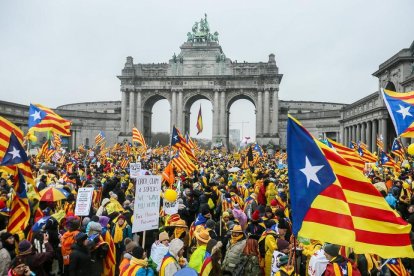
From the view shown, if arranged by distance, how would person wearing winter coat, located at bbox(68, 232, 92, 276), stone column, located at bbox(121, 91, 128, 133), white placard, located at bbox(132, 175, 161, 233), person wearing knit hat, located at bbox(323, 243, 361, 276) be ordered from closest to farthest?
person wearing knit hat, located at bbox(323, 243, 361, 276) < person wearing winter coat, located at bbox(68, 232, 92, 276) < white placard, located at bbox(132, 175, 161, 233) < stone column, located at bbox(121, 91, 128, 133)

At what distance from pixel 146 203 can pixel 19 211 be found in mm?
2992

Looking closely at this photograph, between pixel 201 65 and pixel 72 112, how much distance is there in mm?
26945

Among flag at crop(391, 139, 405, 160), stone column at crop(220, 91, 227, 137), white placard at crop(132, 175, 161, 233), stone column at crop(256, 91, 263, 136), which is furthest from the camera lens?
stone column at crop(220, 91, 227, 137)

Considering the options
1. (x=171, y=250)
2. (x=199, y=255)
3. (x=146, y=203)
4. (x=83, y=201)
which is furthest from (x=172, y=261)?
(x=83, y=201)

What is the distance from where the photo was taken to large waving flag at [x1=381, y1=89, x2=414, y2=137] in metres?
12.8

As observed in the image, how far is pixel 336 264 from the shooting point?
6125 millimetres

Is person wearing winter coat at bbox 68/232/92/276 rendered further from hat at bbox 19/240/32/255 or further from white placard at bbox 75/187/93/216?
white placard at bbox 75/187/93/216

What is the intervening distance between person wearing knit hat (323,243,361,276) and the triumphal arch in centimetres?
7191

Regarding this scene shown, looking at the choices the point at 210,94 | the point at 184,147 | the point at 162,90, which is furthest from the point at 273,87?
the point at 184,147

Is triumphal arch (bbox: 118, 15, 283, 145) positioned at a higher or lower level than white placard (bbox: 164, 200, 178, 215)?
higher

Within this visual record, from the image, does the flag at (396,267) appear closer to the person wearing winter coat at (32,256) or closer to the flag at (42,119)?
the person wearing winter coat at (32,256)

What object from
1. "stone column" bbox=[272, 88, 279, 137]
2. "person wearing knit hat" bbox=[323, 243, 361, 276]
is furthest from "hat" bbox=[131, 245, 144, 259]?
"stone column" bbox=[272, 88, 279, 137]

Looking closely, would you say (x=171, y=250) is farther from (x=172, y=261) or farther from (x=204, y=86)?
(x=204, y=86)

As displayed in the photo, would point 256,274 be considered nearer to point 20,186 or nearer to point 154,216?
point 154,216
